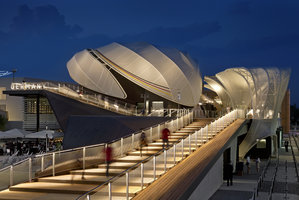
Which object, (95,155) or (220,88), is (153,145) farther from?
(220,88)

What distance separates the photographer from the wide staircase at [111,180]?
350 inches

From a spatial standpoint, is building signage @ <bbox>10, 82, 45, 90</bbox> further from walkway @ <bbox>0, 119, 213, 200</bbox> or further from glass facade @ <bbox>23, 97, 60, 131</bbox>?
walkway @ <bbox>0, 119, 213, 200</bbox>

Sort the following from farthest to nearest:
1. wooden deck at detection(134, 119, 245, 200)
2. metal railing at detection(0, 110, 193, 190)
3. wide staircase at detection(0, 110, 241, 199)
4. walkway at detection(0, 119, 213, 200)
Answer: metal railing at detection(0, 110, 193, 190), walkway at detection(0, 119, 213, 200), wooden deck at detection(134, 119, 245, 200), wide staircase at detection(0, 110, 241, 199)

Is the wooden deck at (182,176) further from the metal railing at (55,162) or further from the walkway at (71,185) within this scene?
the metal railing at (55,162)

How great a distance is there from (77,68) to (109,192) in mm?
29304

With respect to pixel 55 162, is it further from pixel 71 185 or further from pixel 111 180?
pixel 111 180

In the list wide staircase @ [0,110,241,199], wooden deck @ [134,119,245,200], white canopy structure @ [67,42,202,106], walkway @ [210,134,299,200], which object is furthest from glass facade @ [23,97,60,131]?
wooden deck @ [134,119,245,200]

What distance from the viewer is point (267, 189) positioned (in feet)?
60.6

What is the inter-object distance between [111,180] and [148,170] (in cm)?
263

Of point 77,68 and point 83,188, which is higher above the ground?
point 77,68

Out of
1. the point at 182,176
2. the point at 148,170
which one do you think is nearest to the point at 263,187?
the point at 182,176

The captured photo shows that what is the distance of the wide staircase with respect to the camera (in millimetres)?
8902

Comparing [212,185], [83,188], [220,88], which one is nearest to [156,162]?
[83,188]

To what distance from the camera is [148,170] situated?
11.1 metres
